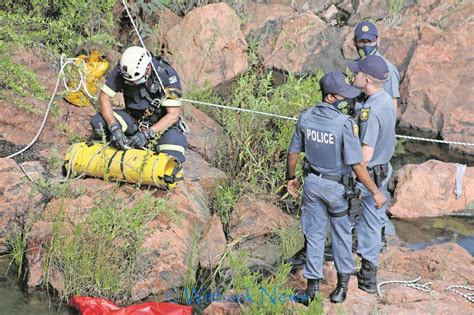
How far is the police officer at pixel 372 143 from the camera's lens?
5.13m

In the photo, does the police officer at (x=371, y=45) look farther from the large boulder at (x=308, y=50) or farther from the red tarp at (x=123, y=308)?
the large boulder at (x=308, y=50)

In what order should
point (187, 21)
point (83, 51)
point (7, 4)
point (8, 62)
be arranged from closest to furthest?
point (8, 62) → point (7, 4) → point (83, 51) → point (187, 21)

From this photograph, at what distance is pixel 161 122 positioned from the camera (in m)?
6.60

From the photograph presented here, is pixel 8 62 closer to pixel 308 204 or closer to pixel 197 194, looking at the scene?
pixel 197 194

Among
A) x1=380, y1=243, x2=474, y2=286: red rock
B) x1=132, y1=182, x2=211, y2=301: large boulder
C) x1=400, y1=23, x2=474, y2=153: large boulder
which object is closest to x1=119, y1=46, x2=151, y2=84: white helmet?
x1=132, y1=182, x2=211, y2=301: large boulder

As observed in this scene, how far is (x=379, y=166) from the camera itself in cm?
542

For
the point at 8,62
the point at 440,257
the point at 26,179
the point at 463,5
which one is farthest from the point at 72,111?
the point at 463,5

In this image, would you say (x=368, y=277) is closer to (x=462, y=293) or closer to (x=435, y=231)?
(x=462, y=293)

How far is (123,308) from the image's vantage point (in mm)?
5270

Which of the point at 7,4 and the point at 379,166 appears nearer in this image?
the point at 379,166

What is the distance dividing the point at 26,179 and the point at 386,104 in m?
3.23

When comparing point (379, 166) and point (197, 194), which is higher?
point (379, 166)

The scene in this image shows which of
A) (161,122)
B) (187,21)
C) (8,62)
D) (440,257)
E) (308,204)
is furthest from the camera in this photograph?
(187,21)

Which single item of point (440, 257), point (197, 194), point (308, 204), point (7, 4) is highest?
point (7, 4)
